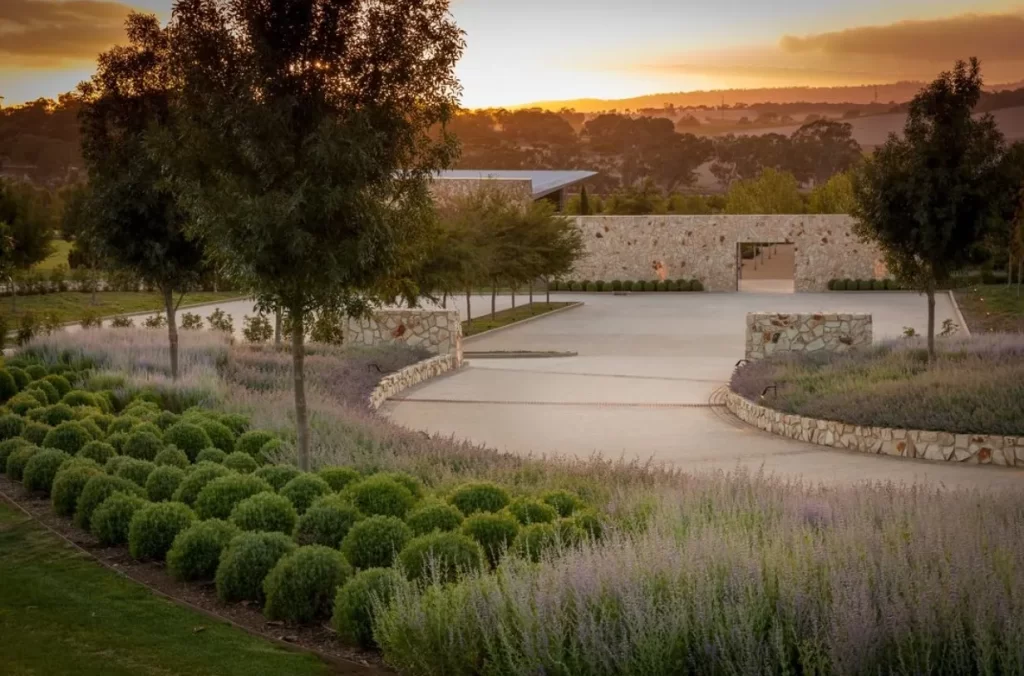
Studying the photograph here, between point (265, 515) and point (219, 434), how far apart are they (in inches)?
135

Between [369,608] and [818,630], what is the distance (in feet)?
8.53

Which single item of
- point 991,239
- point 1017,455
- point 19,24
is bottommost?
point 1017,455

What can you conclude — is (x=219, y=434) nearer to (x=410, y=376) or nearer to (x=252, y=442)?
(x=252, y=442)

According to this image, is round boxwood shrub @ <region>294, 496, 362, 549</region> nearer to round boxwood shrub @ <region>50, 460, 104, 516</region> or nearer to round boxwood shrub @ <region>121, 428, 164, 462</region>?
round boxwood shrub @ <region>50, 460, 104, 516</region>

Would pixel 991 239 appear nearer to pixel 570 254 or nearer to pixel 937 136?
pixel 937 136

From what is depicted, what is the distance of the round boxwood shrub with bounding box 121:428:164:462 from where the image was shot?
11.3m

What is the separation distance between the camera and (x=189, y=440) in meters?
Answer: 11.6

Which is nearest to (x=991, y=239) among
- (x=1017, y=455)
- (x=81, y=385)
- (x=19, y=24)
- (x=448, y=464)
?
(x=1017, y=455)

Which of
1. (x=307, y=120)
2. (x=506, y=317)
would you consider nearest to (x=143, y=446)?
(x=307, y=120)

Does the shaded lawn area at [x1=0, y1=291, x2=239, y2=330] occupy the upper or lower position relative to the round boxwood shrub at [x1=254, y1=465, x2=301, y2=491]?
lower

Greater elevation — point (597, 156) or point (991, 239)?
point (597, 156)

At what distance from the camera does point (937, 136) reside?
19172 millimetres

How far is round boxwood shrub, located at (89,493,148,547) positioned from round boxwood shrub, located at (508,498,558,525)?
289cm

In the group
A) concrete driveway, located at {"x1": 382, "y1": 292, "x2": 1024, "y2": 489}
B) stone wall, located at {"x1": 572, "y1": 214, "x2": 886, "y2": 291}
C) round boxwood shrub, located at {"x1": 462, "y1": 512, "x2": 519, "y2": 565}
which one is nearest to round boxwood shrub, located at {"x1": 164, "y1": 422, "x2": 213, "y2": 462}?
concrete driveway, located at {"x1": 382, "y1": 292, "x2": 1024, "y2": 489}
